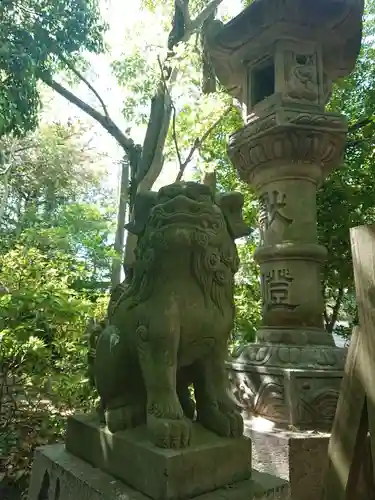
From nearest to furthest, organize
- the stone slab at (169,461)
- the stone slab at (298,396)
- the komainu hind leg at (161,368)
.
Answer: the stone slab at (169,461) → the komainu hind leg at (161,368) → the stone slab at (298,396)

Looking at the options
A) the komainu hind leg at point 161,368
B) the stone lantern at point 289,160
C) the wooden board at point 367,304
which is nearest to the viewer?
the komainu hind leg at point 161,368

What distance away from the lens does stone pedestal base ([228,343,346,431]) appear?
2.85 metres

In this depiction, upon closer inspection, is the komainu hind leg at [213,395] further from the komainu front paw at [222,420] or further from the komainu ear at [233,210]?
the komainu ear at [233,210]

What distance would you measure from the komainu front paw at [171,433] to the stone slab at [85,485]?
0.11 meters

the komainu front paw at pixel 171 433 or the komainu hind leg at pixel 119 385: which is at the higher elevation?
the komainu hind leg at pixel 119 385

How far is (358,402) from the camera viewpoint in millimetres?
1995

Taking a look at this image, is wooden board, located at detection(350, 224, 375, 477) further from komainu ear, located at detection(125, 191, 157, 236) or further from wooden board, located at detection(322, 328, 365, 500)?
komainu ear, located at detection(125, 191, 157, 236)

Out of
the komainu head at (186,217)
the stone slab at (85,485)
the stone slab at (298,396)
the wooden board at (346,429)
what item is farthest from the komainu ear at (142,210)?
the stone slab at (298,396)

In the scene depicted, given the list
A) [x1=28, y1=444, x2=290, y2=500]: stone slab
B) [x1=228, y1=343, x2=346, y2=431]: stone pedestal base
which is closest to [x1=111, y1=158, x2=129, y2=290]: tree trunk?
[x1=228, y1=343, x2=346, y2=431]: stone pedestal base

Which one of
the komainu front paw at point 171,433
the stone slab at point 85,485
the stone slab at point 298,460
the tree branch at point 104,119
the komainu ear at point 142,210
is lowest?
the stone slab at point 298,460

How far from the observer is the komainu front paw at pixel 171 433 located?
55.4 inches

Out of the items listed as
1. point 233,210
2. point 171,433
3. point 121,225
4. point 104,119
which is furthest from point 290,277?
point 121,225

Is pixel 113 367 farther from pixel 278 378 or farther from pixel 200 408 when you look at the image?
pixel 278 378

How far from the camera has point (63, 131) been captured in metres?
15.2
